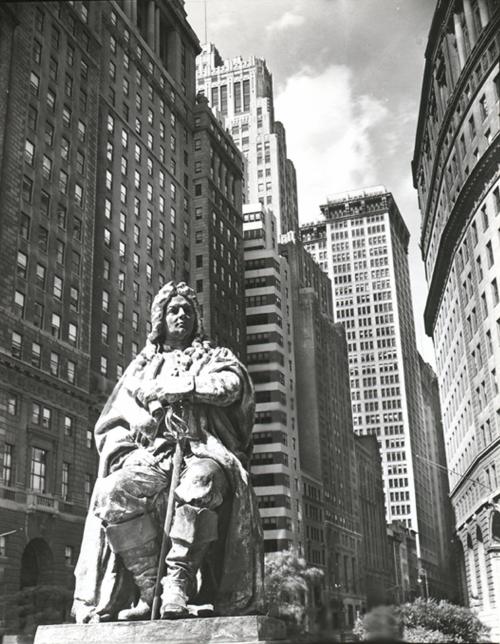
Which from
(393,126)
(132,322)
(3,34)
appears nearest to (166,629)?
(393,126)

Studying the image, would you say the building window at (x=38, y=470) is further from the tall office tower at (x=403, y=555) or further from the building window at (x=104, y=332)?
the tall office tower at (x=403, y=555)

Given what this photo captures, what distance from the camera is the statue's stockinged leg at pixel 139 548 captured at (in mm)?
4605

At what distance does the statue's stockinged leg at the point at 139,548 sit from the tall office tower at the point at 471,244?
43721 millimetres

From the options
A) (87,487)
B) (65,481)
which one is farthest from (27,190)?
(87,487)

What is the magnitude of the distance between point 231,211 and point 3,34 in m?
39.7

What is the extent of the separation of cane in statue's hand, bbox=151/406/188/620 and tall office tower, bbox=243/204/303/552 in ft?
244

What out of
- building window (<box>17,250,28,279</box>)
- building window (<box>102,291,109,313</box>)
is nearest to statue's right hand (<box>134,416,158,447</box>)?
building window (<box>17,250,28,279</box>)

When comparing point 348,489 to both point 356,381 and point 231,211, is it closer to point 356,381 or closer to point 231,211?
point 356,381

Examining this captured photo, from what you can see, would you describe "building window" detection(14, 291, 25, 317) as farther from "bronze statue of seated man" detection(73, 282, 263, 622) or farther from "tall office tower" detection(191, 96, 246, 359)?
"bronze statue of seated man" detection(73, 282, 263, 622)

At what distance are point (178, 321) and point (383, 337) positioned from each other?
445ft

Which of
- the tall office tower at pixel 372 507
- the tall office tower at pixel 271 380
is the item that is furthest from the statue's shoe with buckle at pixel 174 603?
the tall office tower at pixel 372 507

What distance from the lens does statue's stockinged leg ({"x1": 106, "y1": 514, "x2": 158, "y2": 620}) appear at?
4.61 metres

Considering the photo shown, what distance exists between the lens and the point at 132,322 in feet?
188

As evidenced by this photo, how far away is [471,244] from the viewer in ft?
182
